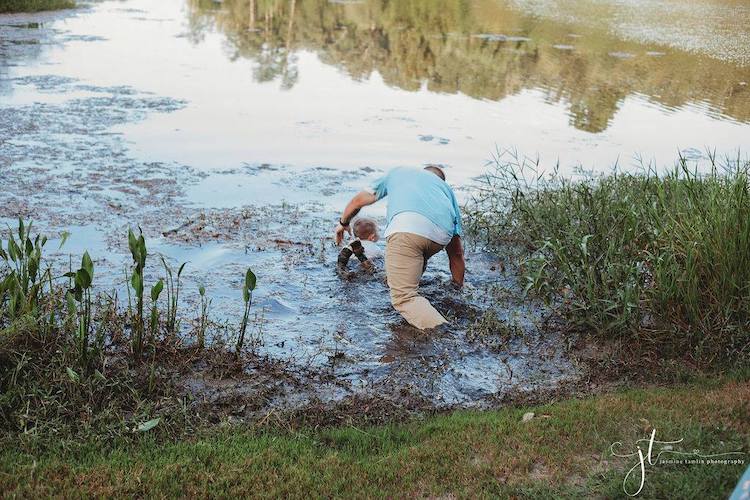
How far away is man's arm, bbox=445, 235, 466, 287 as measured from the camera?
21.4 feet

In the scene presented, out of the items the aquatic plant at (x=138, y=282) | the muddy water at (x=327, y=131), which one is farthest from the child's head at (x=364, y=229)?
the aquatic plant at (x=138, y=282)

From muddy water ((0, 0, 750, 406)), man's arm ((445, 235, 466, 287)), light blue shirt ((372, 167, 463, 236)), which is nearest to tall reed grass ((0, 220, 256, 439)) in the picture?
muddy water ((0, 0, 750, 406))

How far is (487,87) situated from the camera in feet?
54.7

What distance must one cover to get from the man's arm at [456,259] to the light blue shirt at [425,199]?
0.67 feet

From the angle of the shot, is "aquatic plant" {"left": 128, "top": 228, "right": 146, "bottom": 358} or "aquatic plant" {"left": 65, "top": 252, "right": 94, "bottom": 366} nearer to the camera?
"aquatic plant" {"left": 65, "top": 252, "right": 94, "bottom": 366}

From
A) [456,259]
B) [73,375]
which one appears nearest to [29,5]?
[456,259]

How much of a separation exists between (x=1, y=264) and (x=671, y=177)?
588 cm

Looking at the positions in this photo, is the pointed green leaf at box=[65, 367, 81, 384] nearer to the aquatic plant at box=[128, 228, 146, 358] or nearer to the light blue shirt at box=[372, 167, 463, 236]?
the aquatic plant at box=[128, 228, 146, 358]

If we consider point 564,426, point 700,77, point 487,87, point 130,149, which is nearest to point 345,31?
point 487,87

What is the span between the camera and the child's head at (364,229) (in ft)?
24.5

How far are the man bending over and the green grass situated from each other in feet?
5.21

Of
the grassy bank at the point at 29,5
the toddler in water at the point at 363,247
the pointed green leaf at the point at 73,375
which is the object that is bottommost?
the toddler in water at the point at 363,247

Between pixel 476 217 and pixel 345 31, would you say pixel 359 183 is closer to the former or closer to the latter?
pixel 476 217

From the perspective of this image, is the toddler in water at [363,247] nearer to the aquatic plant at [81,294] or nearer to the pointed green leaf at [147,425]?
the aquatic plant at [81,294]
